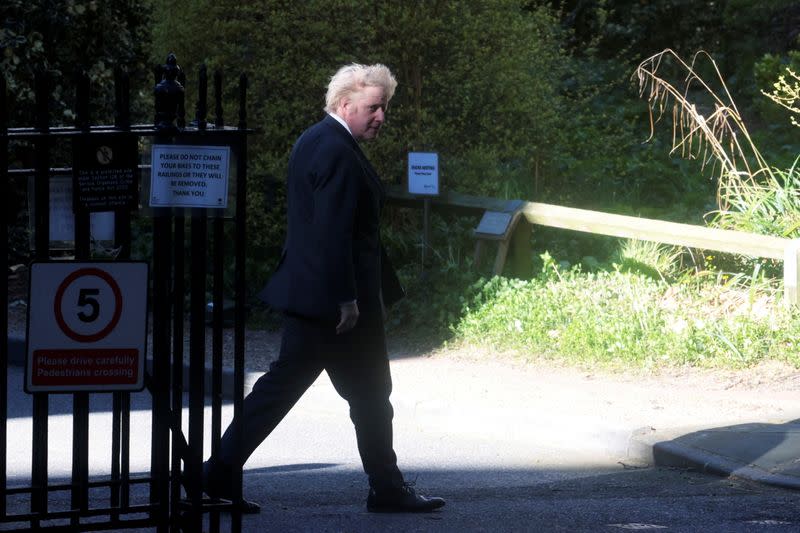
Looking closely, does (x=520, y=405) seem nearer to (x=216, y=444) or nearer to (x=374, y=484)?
(x=374, y=484)

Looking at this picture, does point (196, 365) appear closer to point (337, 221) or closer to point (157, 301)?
point (157, 301)

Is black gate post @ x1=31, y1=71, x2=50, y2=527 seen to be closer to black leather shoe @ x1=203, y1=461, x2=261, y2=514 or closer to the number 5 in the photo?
the number 5

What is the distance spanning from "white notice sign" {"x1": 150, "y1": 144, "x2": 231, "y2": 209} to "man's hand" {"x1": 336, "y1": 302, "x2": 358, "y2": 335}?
42.1 inches

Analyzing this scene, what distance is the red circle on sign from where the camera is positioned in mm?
4328

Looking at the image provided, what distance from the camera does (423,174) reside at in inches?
422

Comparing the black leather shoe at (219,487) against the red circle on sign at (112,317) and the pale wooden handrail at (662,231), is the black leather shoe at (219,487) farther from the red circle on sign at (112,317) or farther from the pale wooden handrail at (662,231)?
the pale wooden handrail at (662,231)

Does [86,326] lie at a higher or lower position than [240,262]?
lower

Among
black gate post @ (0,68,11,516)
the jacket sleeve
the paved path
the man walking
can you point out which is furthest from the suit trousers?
black gate post @ (0,68,11,516)

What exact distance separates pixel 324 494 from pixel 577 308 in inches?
157

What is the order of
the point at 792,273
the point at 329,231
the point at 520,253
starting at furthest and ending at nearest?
the point at 520,253, the point at 792,273, the point at 329,231

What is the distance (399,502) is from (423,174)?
17.5 feet

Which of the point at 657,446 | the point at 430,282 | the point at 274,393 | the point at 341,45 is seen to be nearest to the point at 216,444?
the point at 274,393

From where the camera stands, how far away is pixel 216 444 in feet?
15.9

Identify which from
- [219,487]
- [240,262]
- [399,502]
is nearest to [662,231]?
[399,502]
